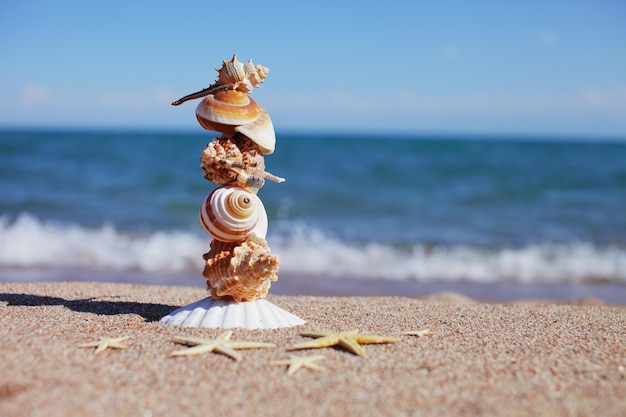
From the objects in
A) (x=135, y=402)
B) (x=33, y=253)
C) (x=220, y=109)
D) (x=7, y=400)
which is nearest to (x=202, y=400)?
(x=135, y=402)

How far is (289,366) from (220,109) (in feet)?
6.87

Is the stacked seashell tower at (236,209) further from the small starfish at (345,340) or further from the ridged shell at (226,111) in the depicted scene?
the small starfish at (345,340)

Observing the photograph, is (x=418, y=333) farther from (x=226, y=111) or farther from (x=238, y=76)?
A: (x=238, y=76)

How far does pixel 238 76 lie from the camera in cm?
493

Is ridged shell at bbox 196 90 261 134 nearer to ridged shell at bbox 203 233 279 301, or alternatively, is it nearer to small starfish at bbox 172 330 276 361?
ridged shell at bbox 203 233 279 301

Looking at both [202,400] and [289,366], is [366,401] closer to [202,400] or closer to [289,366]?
[289,366]

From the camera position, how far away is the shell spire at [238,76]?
493 centimetres

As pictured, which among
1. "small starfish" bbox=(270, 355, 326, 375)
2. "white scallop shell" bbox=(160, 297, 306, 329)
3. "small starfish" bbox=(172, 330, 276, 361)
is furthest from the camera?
"white scallop shell" bbox=(160, 297, 306, 329)

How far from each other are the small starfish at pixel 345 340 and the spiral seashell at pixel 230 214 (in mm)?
978

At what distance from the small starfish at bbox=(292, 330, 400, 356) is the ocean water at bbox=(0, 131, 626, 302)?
5.13m

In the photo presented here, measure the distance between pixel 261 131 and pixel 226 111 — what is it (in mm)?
319

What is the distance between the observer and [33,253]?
11.3 meters

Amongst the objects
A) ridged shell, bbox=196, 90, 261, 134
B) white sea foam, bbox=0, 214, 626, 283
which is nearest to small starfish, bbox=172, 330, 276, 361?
ridged shell, bbox=196, 90, 261, 134

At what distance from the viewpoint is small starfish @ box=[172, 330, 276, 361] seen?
406 centimetres
